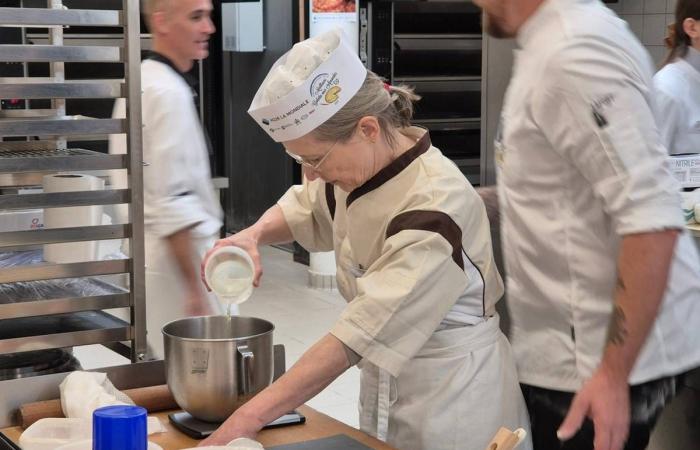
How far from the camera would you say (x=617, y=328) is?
5.42ft

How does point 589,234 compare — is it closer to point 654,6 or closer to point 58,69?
point 58,69

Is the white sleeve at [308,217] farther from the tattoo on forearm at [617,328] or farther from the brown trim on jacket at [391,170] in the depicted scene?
the tattoo on forearm at [617,328]

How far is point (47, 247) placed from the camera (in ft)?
7.76

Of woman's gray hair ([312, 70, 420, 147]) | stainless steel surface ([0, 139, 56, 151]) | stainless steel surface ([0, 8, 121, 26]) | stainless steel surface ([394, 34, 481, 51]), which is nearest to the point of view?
woman's gray hair ([312, 70, 420, 147])

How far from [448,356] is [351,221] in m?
0.31

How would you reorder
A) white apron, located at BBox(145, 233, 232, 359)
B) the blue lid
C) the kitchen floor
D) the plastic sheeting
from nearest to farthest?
1. the blue lid
2. the plastic sheeting
3. white apron, located at BBox(145, 233, 232, 359)
4. the kitchen floor

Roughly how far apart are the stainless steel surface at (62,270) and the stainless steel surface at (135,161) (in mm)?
32

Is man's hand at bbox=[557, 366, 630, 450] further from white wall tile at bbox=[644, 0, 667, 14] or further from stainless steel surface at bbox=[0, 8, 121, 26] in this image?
white wall tile at bbox=[644, 0, 667, 14]

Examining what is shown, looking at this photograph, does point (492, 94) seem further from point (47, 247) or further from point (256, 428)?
point (256, 428)

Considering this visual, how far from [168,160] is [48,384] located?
3.76 ft

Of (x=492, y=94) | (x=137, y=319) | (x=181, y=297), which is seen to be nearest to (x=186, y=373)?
(x=137, y=319)

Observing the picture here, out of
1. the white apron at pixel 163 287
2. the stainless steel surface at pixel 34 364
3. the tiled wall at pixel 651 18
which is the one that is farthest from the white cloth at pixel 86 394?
the tiled wall at pixel 651 18

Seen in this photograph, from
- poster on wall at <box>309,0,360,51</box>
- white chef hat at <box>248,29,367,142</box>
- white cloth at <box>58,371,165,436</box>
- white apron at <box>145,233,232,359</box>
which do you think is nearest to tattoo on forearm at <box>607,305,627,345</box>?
white chef hat at <box>248,29,367,142</box>

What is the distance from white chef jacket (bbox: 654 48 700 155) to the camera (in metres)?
4.10
